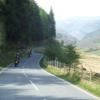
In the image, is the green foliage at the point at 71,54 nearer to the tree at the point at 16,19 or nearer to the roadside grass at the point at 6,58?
the roadside grass at the point at 6,58

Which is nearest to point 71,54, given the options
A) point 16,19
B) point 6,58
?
point 6,58

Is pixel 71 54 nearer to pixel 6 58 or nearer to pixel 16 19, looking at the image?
pixel 6 58

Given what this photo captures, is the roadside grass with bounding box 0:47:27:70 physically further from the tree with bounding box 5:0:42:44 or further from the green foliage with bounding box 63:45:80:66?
the green foliage with bounding box 63:45:80:66

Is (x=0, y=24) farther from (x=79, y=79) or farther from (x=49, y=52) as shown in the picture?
(x=79, y=79)

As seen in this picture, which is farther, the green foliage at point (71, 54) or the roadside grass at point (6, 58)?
the roadside grass at point (6, 58)

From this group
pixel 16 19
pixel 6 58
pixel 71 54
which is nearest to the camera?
pixel 71 54

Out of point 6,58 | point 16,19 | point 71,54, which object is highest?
point 16,19

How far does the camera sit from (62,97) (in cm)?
2086

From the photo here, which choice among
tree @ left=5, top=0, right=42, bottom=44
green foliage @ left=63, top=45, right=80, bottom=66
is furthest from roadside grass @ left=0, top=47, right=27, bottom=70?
green foliage @ left=63, top=45, right=80, bottom=66

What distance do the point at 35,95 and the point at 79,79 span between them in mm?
10204

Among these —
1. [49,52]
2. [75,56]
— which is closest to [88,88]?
[75,56]

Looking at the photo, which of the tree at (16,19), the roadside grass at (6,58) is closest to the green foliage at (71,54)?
the roadside grass at (6,58)

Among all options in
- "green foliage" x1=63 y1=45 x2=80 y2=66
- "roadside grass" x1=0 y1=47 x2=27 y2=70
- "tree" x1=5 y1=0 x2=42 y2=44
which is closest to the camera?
"green foliage" x1=63 y1=45 x2=80 y2=66

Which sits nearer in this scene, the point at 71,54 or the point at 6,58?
the point at 71,54
